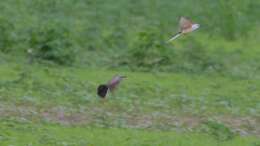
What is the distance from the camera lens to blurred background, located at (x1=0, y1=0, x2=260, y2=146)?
9.05 m

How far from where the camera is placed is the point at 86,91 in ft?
34.8

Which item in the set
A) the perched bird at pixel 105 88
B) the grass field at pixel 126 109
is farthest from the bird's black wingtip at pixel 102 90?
the grass field at pixel 126 109

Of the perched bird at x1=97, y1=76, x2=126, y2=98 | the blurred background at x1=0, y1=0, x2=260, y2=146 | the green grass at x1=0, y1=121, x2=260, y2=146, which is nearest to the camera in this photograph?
the green grass at x1=0, y1=121, x2=260, y2=146

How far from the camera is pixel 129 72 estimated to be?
1200 centimetres

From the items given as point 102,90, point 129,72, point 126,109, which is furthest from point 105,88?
point 129,72

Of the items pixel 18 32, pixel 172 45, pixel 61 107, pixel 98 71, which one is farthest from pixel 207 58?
pixel 61 107

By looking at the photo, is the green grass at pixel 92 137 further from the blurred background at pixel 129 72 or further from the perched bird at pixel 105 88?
the perched bird at pixel 105 88

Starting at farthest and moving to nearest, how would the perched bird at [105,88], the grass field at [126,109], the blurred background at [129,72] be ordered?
the perched bird at [105,88], the blurred background at [129,72], the grass field at [126,109]

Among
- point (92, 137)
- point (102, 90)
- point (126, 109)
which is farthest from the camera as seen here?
point (126, 109)

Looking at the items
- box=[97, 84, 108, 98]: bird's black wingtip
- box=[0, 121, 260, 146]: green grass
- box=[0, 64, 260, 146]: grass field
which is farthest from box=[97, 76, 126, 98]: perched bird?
box=[0, 121, 260, 146]: green grass

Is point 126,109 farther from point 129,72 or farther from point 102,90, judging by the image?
point 129,72

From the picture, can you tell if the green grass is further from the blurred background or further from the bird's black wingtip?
the bird's black wingtip

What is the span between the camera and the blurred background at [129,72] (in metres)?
9.05

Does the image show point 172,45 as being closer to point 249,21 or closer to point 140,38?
point 140,38
